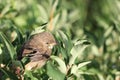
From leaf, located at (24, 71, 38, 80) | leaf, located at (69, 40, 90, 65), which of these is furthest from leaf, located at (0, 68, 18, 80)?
leaf, located at (69, 40, 90, 65)

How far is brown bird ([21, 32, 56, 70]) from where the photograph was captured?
4.85 ft

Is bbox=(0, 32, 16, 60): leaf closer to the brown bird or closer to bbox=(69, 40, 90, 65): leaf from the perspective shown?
the brown bird

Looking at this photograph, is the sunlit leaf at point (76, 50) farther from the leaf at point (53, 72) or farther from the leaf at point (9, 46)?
the leaf at point (9, 46)

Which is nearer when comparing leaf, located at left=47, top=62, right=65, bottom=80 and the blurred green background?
leaf, located at left=47, top=62, right=65, bottom=80

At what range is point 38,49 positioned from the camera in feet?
4.96

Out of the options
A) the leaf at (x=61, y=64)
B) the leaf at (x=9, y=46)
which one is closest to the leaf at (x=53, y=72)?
the leaf at (x=61, y=64)

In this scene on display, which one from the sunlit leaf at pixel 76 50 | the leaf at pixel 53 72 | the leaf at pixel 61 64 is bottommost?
the leaf at pixel 53 72

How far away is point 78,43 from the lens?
1.51m

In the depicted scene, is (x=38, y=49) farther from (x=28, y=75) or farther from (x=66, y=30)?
(x=66, y=30)

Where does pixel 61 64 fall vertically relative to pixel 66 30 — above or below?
below

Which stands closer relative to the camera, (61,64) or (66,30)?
(61,64)

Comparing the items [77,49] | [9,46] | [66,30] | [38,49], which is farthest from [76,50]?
[66,30]

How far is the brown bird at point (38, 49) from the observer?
4.85ft

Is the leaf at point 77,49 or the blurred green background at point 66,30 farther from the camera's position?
the blurred green background at point 66,30
